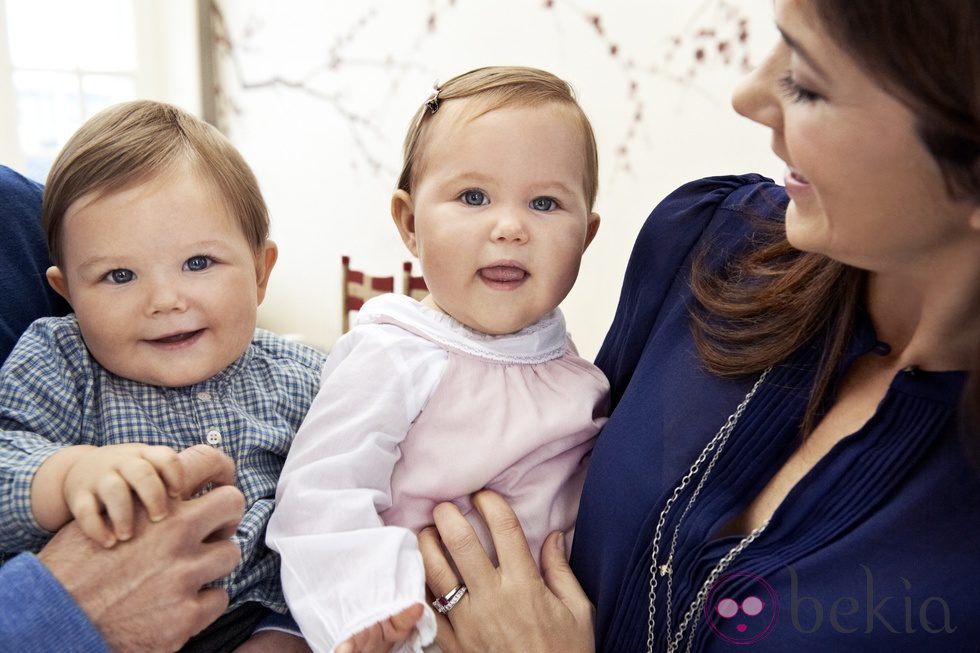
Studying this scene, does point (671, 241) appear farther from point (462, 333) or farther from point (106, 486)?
point (106, 486)

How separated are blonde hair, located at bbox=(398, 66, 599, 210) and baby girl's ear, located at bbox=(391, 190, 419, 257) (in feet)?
0.06

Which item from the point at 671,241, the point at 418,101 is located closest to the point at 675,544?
the point at 671,241

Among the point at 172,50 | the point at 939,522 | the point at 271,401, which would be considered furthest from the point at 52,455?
the point at 172,50

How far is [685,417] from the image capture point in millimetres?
1128

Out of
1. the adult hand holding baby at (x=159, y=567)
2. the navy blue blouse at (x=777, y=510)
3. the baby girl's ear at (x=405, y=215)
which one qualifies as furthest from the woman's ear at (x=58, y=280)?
the navy blue blouse at (x=777, y=510)

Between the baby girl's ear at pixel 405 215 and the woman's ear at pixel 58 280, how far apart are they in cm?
55

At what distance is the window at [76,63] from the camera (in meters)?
→ 3.49

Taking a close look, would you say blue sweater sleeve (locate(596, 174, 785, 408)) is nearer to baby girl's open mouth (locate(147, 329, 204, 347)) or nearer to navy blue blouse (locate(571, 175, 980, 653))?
navy blue blouse (locate(571, 175, 980, 653))

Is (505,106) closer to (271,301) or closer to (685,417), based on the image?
(685,417)

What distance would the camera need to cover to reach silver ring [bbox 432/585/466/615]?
1147 mm

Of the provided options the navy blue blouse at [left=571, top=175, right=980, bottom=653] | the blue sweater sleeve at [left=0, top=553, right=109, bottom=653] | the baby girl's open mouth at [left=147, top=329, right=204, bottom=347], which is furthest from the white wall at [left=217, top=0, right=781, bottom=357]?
the blue sweater sleeve at [left=0, top=553, right=109, bottom=653]

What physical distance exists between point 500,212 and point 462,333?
20cm

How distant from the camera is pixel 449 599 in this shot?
3.77ft

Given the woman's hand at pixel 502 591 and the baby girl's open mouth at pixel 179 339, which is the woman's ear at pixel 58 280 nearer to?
the baby girl's open mouth at pixel 179 339
